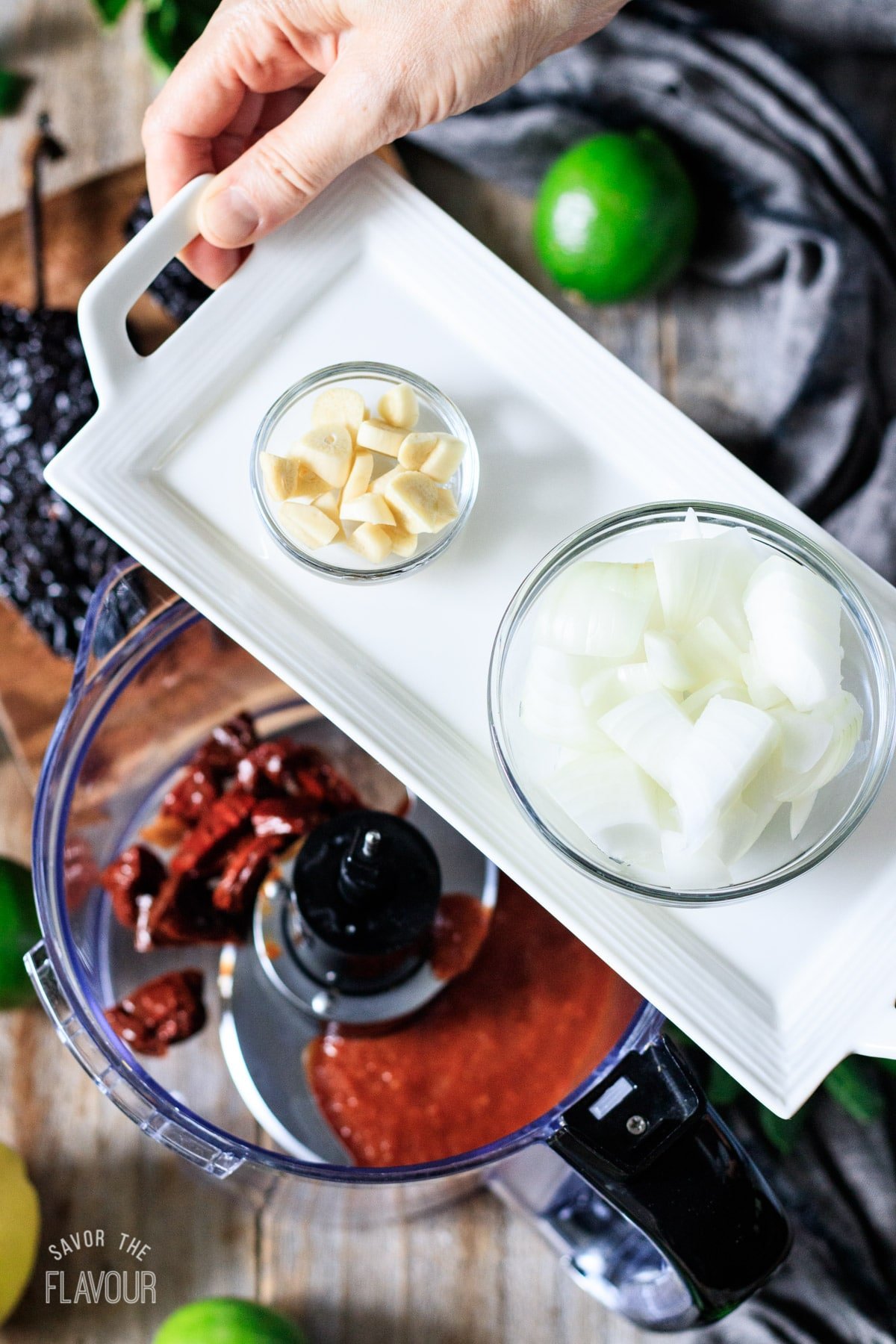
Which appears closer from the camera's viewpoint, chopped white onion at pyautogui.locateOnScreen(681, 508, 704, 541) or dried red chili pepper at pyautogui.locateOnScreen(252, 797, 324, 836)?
chopped white onion at pyautogui.locateOnScreen(681, 508, 704, 541)

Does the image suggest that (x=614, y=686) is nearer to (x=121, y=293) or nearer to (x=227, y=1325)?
(x=121, y=293)

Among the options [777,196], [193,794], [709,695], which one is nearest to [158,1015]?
[193,794]

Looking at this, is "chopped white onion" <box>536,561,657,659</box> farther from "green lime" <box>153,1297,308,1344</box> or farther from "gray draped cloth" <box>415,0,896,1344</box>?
"green lime" <box>153,1297,308,1344</box>

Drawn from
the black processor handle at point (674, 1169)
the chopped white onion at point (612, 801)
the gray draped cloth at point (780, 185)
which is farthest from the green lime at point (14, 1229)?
the gray draped cloth at point (780, 185)

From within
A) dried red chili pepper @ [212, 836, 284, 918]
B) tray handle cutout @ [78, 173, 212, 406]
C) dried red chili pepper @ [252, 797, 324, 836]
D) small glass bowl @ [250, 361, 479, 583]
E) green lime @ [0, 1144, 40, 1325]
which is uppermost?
tray handle cutout @ [78, 173, 212, 406]

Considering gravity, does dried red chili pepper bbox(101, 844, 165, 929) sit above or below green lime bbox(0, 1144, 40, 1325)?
above

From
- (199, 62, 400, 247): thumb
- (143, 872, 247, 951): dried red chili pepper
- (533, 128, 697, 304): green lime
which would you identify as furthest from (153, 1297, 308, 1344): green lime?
(533, 128, 697, 304): green lime

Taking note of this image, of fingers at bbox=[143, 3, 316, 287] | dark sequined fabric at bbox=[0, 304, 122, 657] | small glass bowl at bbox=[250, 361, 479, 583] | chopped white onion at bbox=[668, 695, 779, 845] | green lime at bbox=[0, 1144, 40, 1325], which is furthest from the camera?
dark sequined fabric at bbox=[0, 304, 122, 657]

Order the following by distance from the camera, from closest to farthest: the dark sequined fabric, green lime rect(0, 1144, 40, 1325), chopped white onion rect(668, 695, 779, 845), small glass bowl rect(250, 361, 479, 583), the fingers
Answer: chopped white onion rect(668, 695, 779, 845)
small glass bowl rect(250, 361, 479, 583)
the fingers
green lime rect(0, 1144, 40, 1325)
the dark sequined fabric
